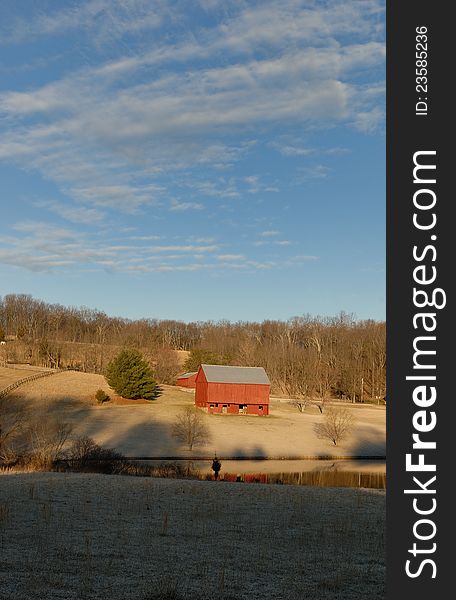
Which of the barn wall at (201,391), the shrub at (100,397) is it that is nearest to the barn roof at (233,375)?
the barn wall at (201,391)

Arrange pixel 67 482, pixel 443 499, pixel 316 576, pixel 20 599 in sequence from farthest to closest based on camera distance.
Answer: pixel 67 482, pixel 316 576, pixel 20 599, pixel 443 499

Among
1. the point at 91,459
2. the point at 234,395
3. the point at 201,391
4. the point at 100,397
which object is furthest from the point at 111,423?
the point at 91,459

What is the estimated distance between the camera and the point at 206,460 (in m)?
42.9

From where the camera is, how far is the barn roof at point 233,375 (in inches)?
2746

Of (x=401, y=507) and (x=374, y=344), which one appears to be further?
(x=374, y=344)

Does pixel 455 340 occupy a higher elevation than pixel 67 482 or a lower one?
higher

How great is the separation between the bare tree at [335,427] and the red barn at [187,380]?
4023 cm

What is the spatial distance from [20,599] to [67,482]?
42.6 ft

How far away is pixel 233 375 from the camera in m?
71.6

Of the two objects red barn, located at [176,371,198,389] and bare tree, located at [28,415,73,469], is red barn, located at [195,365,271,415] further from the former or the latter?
bare tree, located at [28,415,73,469]

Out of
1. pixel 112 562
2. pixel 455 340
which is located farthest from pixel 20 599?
pixel 455 340

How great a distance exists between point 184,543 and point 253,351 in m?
101

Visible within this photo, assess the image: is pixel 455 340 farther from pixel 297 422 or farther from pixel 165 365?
pixel 165 365

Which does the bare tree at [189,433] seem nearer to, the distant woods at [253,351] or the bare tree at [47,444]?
the bare tree at [47,444]
